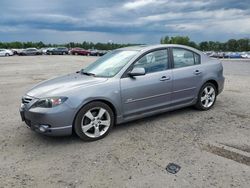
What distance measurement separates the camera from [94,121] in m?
4.52

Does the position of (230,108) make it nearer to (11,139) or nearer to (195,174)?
(195,174)

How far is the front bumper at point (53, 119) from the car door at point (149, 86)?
41.1 inches

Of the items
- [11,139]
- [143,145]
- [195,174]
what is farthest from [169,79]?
[11,139]

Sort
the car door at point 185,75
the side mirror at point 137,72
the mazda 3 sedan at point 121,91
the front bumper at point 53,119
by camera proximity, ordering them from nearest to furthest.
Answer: the front bumper at point 53,119, the mazda 3 sedan at point 121,91, the side mirror at point 137,72, the car door at point 185,75

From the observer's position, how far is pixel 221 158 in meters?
3.80

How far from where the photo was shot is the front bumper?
4.16 m

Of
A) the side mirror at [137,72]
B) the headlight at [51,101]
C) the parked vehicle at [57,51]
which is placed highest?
the parked vehicle at [57,51]

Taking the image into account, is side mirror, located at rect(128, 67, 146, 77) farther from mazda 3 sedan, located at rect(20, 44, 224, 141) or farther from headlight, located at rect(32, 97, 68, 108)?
headlight, located at rect(32, 97, 68, 108)

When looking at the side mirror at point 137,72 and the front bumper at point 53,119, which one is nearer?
the front bumper at point 53,119

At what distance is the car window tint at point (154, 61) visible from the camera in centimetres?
512

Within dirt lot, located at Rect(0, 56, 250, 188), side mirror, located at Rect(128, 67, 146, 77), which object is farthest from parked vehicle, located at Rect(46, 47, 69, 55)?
side mirror, located at Rect(128, 67, 146, 77)

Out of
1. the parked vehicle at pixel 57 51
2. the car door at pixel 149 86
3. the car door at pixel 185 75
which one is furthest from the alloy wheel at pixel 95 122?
the parked vehicle at pixel 57 51

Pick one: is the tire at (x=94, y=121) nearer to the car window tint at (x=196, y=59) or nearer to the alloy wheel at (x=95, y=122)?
the alloy wheel at (x=95, y=122)

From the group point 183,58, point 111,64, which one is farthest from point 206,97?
point 111,64
